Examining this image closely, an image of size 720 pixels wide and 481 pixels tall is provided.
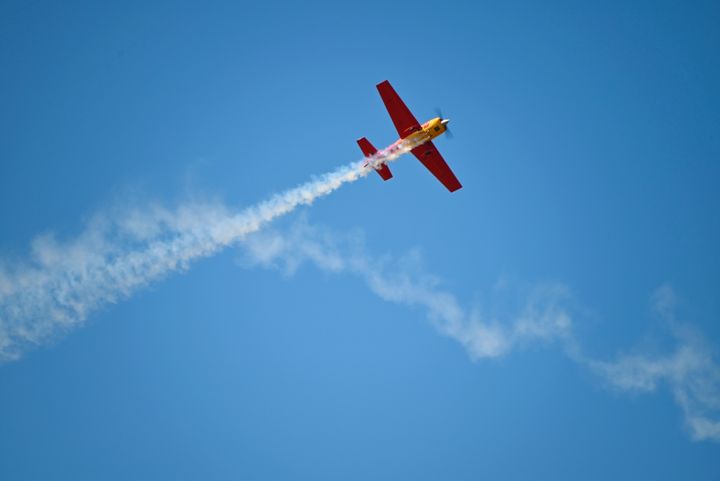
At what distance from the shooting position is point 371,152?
35.9 m

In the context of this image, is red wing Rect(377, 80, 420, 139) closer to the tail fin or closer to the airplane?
the airplane

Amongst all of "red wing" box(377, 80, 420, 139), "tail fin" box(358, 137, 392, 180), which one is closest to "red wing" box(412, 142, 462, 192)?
"red wing" box(377, 80, 420, 139)

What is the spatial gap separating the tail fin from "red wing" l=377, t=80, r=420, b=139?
75.3 inches

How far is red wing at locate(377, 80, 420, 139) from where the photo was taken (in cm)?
3481

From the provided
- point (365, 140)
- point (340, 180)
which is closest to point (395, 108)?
point (365, 140)

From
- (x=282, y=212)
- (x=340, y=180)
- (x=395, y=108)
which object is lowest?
(x=282, y=212)

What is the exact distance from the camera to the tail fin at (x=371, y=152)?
35.6 meters

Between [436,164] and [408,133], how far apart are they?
3.12 meters

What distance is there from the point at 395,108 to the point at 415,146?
2606 mm

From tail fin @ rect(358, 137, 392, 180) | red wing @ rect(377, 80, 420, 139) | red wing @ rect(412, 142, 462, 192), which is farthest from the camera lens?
red wing @ rect(412, 142, 462, 192)

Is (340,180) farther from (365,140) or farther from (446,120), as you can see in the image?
(446,120)

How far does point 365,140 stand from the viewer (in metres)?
35.6

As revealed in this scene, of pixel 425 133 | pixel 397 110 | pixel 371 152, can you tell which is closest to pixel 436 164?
pixel 425 133

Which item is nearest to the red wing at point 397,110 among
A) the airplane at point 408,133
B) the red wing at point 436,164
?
the airplane at point 408,133
